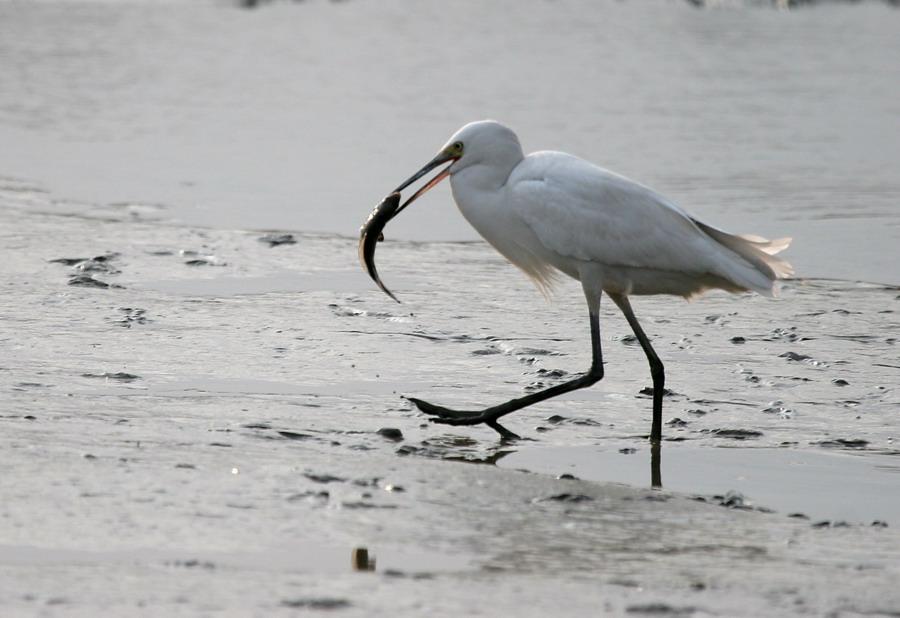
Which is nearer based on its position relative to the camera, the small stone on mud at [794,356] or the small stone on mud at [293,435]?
the small stone on mud at [293,435]

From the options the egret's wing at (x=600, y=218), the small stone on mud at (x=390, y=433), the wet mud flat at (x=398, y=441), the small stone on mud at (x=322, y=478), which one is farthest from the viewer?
the egret's wing at (x=600, y=218)

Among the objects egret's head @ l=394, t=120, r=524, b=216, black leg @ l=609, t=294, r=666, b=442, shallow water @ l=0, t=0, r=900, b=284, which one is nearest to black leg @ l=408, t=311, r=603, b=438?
black leg @ l=609, t=294, r=666, b=442

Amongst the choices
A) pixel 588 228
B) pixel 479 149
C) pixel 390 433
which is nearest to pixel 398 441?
pixel 390 433

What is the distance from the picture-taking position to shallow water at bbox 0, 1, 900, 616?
4133mm

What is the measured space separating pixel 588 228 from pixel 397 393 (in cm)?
119

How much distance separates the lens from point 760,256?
643 centimetres

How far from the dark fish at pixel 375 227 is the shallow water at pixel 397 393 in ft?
1.82

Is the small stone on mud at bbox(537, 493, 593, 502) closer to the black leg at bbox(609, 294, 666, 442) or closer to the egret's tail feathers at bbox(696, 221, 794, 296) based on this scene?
the black leg at bbox(609, 294, 666, 442)

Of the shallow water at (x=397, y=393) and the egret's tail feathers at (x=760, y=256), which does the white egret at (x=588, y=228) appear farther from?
the shallow water at (x=397, y=393)

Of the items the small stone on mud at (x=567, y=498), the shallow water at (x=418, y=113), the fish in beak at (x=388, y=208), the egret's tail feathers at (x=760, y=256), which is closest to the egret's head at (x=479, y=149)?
the fish in beak at (x=388, y=208)

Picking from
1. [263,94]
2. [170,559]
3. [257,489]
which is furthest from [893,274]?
[263,94]

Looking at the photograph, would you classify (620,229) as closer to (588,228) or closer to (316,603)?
(588,228)

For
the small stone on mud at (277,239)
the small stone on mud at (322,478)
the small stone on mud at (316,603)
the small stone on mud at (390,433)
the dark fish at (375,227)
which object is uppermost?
the dark fish at (375,227)

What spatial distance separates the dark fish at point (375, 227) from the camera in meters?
6.42
